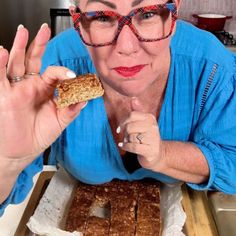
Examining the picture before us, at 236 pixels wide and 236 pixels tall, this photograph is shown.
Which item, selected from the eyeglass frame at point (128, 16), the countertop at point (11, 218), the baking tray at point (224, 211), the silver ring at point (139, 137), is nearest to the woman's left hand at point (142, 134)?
the silver ring at point (139, 137)

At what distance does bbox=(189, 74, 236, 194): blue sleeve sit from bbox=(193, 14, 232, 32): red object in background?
6.56 ft

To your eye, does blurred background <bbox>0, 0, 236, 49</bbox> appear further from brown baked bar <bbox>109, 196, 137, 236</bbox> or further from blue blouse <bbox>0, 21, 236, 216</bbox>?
brown baked bar <bbox>109, 196, 137, 236</bbox>

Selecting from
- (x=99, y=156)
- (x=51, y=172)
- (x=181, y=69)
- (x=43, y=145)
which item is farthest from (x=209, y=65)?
(x=51, y=172)

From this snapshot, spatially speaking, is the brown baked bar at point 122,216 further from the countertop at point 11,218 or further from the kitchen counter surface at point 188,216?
the countertop at point 11,218

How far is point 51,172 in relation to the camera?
5.25 ft

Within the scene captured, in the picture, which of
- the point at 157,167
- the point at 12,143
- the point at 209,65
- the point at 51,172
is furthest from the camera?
the point at 51,172

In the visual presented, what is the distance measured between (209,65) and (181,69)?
0.32 ft

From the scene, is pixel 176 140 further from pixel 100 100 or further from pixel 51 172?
pixel 51 172

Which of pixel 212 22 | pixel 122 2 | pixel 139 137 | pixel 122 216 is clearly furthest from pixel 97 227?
pixel 212 22

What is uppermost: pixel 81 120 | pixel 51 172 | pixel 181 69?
pixel 181 69

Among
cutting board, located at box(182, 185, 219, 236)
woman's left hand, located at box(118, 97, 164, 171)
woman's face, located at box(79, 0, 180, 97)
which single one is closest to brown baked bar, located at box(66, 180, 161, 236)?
cutting board, located at box(182, 185, 219, 236)

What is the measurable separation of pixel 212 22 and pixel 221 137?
83.2 inches

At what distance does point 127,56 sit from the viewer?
1093 millimetres

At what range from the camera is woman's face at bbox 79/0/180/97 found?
1.06 metres
